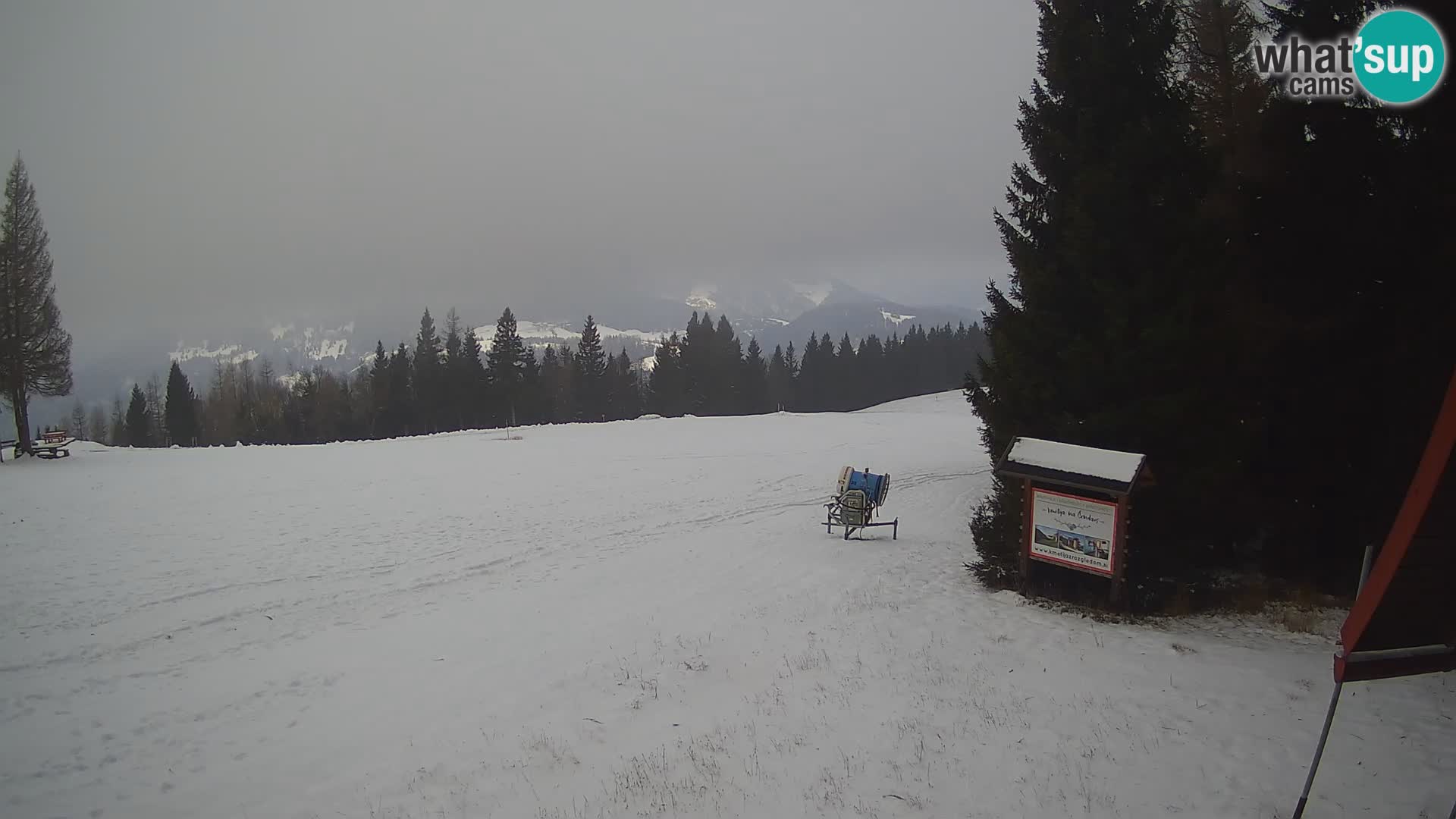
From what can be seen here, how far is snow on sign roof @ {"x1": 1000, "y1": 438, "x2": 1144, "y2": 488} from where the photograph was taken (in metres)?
9.02

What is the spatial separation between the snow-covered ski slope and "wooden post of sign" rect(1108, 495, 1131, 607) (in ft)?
2.26

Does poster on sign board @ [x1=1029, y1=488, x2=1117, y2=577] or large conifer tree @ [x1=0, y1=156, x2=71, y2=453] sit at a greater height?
large conifer tree @ [x1=0, y1=156, x2=71, y2=453]

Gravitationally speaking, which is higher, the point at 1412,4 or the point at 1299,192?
the point at 1412,4

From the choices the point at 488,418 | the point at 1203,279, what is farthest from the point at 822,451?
the point at 488,418

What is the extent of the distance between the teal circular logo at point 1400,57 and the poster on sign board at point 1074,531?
628cm

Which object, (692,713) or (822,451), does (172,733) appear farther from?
(822,451)

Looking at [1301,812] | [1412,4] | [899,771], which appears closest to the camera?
[1301,812]

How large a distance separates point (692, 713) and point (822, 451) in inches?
1106

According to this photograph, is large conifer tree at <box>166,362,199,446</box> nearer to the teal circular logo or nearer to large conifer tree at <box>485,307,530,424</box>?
large conifer tree at <box>485,307,530,424</box>

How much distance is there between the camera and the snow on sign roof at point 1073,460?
355 inches

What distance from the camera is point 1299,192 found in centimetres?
882

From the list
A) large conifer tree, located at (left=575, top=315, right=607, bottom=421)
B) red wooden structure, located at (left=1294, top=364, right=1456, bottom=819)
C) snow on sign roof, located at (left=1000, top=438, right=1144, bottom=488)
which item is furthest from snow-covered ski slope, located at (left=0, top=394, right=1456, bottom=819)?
large conifer tree, located at (left=575, top=315, right=607, bottom=421)

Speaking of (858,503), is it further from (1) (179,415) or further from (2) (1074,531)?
(1) (179,415)

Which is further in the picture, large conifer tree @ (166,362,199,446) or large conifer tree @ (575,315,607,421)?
large conifer tree @ (575,315,607,421)
